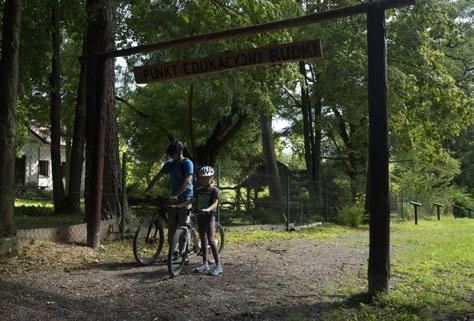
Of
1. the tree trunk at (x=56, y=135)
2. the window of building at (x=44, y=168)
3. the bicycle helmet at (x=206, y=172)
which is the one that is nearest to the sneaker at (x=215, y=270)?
the bicycle helmet at (x=206, y=172)

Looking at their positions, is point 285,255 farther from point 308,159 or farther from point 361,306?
point 308,159

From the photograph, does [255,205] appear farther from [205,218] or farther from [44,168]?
[44,168]

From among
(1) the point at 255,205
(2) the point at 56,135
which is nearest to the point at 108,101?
(2) the point at 56,135

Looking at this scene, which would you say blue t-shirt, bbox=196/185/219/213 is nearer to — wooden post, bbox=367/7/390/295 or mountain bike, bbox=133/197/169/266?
mountain bike, bbox=133/197/169/266

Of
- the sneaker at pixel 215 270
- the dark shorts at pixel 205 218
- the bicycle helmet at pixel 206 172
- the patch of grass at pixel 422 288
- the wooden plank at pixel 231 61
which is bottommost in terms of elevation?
the patch of grass at pixel 422 288

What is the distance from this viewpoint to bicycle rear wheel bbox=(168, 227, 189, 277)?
773cm

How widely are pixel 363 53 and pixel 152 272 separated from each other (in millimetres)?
13818

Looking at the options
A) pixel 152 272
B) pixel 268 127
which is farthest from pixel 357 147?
pixel 152 272

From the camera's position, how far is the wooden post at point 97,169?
9.79 m

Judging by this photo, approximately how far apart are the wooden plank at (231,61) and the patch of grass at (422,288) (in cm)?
325

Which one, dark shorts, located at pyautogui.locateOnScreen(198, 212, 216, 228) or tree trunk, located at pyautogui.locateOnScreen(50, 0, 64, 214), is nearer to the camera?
dark shorts, located at pyautogui.locateOnScreen(198, 212, 216, 228)

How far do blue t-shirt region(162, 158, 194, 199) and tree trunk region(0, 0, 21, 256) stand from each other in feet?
7.92

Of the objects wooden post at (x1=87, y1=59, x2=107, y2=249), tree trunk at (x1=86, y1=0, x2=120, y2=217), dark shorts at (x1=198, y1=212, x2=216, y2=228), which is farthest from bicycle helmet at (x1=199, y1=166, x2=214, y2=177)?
tree trunk at (x1=86, y1=0, x2=120, y2=217)

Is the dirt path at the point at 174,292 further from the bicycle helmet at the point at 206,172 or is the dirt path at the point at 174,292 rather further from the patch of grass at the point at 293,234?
the patch of grass at the point at 293,234
